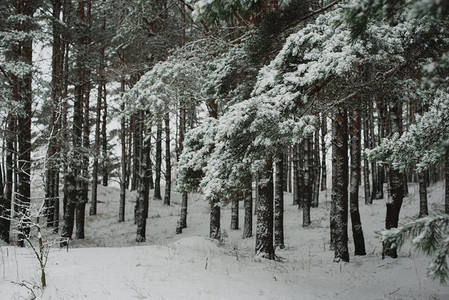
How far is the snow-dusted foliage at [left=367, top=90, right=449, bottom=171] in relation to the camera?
5.33 meters

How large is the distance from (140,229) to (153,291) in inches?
390

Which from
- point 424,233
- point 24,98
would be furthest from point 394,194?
point 24,98

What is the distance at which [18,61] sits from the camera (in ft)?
36.1

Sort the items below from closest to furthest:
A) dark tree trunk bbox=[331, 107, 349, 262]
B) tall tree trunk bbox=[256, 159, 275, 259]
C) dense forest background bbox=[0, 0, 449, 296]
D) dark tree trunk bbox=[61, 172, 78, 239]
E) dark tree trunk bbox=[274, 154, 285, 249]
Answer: dense forest background bbox=[0, 0, 449, 296] → tall tree trunk bbox=[256, 159, 275, 259] → dark tree trunk bbox=[331, 107, 349, 262] → dark tree trunk bbox=[274, 154, 285, 249] → dark tree trunk bbox=[61, 172, 78, 239]

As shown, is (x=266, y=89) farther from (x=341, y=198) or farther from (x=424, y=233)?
(x=341, y=198)

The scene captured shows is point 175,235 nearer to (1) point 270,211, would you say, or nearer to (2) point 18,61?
(1) point 270,211

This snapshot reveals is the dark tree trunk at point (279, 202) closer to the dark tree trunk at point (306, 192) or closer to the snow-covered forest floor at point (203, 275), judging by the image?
the snow-covered forest floor at point (203, 275)

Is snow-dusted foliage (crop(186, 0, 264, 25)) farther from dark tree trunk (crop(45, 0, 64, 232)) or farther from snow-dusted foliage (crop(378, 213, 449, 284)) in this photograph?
dark tree trunk (crop(45, 0, 64, 232))

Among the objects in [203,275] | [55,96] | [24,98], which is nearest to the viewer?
[203,275]

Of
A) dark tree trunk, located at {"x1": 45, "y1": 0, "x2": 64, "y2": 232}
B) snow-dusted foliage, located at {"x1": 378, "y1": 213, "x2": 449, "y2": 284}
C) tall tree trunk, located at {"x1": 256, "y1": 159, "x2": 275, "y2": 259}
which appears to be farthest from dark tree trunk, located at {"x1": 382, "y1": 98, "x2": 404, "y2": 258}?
dark tree trunk, located at {"x1": 45, "y1": 0, "x2": 64, "y2": 232}

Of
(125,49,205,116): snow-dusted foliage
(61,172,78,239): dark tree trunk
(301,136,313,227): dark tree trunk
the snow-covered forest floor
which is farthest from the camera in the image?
(301,136,313,227): dark tree trunk

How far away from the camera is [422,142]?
5895 mm

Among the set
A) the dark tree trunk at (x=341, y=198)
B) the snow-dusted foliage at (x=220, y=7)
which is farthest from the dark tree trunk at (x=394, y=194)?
the snow-dusted foliage at (x=220, y=7)

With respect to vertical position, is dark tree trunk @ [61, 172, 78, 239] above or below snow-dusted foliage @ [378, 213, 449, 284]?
below
